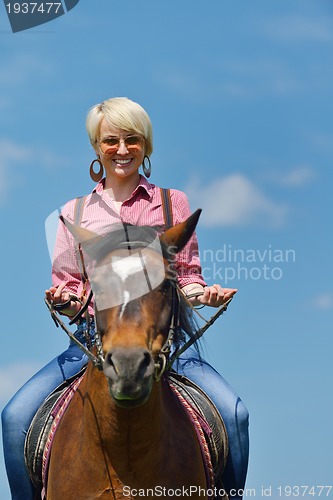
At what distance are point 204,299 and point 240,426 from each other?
1.67 m

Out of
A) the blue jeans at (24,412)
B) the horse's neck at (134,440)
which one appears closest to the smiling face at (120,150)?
the blue jeans at (24,412)

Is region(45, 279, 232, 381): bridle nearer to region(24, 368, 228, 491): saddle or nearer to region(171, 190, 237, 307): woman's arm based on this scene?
region(171, 190, 237, 307): woman's arm

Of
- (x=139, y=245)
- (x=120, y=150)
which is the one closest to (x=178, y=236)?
(x=139, y=245)

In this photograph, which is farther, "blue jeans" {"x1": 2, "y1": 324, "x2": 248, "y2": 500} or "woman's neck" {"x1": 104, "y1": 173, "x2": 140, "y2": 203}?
"woman's neck" {"x1": 104, "y1": 173, "x2": 140, "y2": 203}

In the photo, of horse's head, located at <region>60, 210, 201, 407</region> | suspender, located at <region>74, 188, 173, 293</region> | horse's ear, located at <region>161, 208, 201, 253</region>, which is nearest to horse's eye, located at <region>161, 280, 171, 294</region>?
horse's head, located at <region>60, 210, 201, 407</region>

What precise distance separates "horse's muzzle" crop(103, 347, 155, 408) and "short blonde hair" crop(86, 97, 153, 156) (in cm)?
310

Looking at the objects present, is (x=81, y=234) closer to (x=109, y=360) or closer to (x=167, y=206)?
(x=109, y=360)

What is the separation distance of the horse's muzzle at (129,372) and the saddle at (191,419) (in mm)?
1620

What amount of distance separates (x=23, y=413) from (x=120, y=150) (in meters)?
2.73

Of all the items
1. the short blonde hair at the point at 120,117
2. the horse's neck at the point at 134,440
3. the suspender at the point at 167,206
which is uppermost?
the short blonde hair at the point at 120,117

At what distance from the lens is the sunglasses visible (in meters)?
7.96

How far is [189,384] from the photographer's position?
775 centimetres

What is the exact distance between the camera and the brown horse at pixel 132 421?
5.71 meters

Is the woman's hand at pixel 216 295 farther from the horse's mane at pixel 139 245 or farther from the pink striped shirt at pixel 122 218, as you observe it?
the pink striped shirt at pixel 122 218
